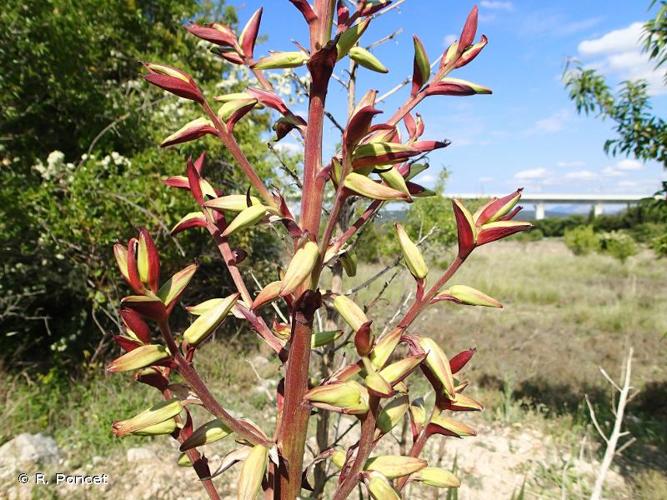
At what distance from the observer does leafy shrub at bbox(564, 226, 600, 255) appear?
68.5ft

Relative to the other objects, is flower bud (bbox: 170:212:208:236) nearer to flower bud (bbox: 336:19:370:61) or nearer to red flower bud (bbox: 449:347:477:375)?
flower bud (bbox: 336:19:370:61)

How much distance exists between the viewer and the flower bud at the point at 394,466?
0.69m

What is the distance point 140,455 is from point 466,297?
4015mm

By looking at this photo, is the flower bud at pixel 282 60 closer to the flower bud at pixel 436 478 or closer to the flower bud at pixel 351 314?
the flower bud at pixel 351 314

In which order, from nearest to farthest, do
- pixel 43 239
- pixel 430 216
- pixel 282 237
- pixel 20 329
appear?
pixel 282 237 < pixel 43 239 < pixel 20 329 < pixel 430 216

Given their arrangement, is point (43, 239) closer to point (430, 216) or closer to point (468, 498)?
point (468, 498)

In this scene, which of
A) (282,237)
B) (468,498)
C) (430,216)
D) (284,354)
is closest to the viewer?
→ (284,354)

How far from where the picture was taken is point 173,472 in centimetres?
381

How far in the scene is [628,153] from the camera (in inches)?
168

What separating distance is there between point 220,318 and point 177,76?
1.24ft

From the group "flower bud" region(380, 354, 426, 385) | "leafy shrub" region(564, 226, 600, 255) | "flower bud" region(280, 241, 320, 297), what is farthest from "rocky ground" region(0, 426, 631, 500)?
"leafy shrub" region(564, 226, 600, 255)

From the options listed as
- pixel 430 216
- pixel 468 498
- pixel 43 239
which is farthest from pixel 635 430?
pixel 43 239

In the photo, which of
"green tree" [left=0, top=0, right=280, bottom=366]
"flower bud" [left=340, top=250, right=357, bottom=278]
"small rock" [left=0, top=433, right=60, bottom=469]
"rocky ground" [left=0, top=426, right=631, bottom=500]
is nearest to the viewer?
"flower bud" [left=340, top=250, right=357, bottom=278]


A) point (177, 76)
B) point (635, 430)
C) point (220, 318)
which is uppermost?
point (177, 76)
